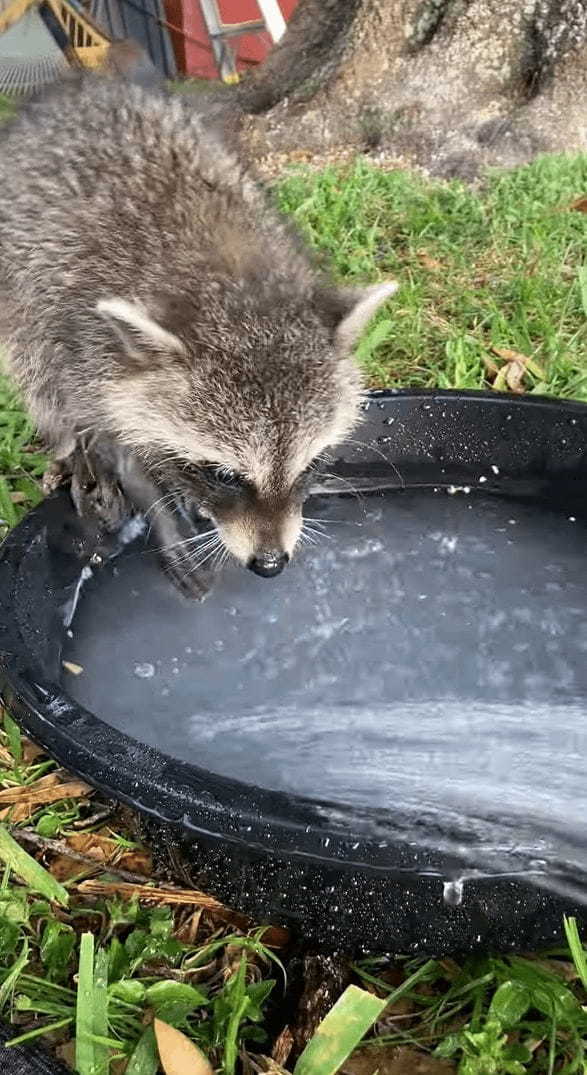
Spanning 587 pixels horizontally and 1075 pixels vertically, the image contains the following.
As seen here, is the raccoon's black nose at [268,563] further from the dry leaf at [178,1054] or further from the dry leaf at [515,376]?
the dry leaf at [515,376]

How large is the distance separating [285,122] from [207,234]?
4209 millimetres

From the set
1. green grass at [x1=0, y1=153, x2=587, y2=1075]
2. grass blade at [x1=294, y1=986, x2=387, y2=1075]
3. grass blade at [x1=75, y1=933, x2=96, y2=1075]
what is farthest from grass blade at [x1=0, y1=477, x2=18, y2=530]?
grass blade at [x1=294, y1=986, x2=387, y2=1075]

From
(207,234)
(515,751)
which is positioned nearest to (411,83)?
(207,234)

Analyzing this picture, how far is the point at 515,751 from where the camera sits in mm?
2869

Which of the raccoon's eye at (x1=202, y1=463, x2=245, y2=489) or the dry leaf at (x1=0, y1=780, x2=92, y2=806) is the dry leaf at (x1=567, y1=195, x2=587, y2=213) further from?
the dry leaf at (x1=0, y1=780, x2=92, y2=806)

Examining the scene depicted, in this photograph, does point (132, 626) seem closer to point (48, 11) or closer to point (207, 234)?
point (207, 234)

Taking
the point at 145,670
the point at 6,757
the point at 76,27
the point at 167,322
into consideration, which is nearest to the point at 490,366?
the point at 167,322

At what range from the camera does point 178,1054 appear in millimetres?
1965

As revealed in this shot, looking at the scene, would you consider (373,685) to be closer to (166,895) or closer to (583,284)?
(166,895)

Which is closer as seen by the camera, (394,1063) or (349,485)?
(394,1063)

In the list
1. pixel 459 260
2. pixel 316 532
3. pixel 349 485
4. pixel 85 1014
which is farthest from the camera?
pixel 459 260

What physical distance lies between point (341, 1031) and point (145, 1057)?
419 millimetres

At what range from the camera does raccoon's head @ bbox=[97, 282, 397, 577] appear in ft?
8.68

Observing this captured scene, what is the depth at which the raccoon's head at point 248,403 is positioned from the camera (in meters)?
2.65
